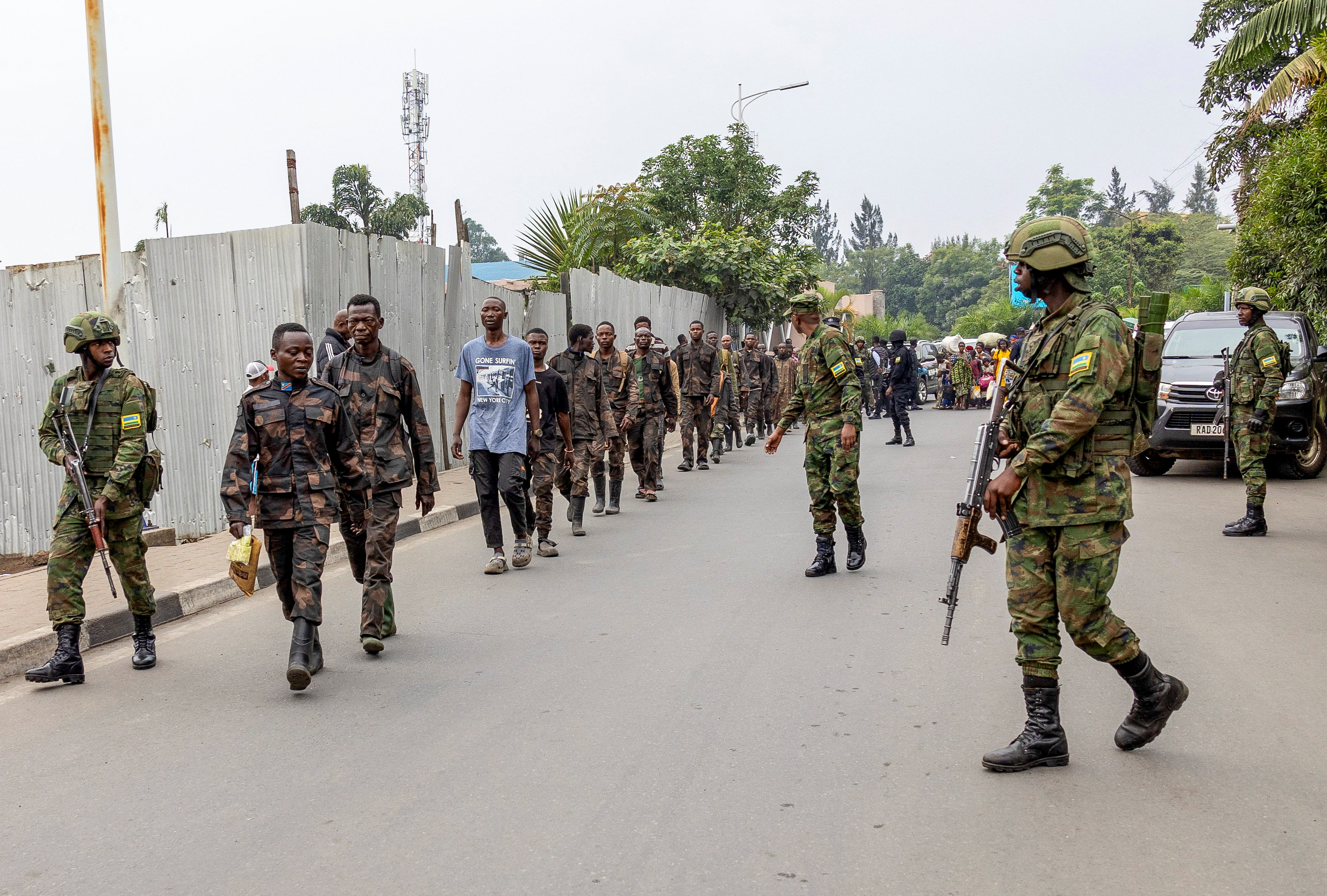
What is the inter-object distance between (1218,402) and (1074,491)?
28.9 feet

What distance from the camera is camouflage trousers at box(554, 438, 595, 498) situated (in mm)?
9773

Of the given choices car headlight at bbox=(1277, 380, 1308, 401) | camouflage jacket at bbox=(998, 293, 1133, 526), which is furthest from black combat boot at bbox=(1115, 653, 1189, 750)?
car headlight at bbox=(1277, 380, 1308, 401)

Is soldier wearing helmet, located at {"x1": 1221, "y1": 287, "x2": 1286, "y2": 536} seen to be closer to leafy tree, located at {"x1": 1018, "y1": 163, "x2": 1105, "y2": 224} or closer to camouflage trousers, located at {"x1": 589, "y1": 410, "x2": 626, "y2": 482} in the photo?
camouflage trousers, located at {"x1": 589, "y1": 410, "x2": 626, "y2": 482}

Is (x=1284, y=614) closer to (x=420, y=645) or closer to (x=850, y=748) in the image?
(x=850, y=748)

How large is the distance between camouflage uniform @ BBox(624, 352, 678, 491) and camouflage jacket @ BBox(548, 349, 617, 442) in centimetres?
97

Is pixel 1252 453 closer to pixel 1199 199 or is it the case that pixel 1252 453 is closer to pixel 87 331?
pixel 87 331

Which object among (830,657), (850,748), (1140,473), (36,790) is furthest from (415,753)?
(1140,473)

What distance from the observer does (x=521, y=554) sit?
8.12 meters

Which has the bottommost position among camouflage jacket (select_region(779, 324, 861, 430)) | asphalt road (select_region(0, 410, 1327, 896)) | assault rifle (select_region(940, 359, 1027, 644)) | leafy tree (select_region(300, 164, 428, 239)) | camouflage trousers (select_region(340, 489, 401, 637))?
asphalt road (select_region(0, 410, 1327, 896))

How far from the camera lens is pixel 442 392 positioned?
44.7 ft

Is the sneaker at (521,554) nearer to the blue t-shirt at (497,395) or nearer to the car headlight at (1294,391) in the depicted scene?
the blue t-shirt at (497,395)

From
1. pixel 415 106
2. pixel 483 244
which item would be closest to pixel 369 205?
pixel 415 106

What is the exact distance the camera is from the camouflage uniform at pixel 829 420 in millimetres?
7383

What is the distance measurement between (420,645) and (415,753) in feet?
5.63
